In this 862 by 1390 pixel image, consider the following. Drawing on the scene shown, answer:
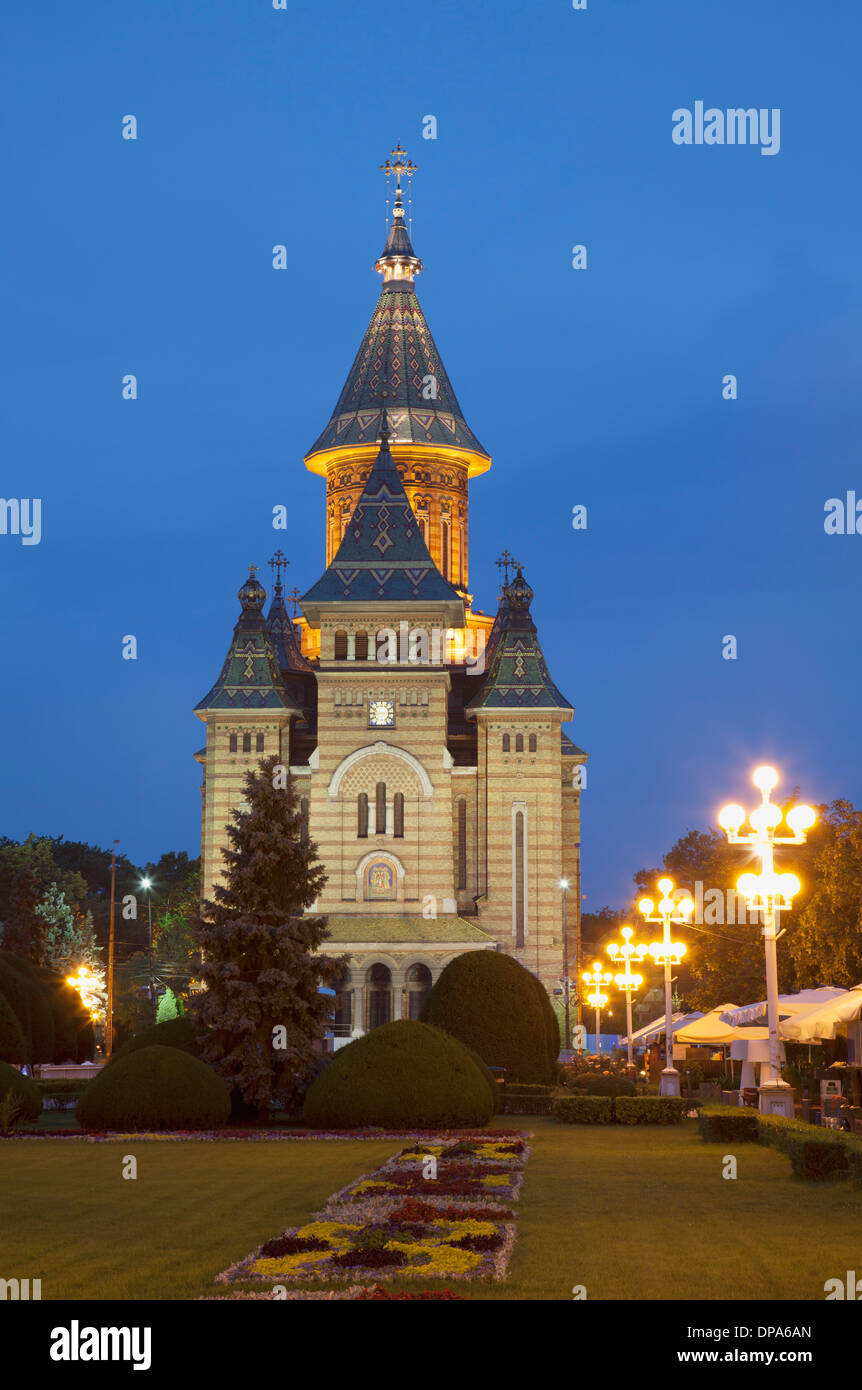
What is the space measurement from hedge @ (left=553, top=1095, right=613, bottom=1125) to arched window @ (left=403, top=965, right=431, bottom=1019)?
32909mm

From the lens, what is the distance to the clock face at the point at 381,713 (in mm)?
71250

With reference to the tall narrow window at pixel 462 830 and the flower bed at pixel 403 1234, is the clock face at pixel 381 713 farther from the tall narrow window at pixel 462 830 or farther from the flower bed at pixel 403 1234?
the flower bed at pixel 403 1234

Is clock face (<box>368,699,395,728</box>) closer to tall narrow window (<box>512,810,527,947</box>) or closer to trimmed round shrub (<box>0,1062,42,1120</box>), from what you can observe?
tall narrow window (<box>512,810,527,947</box>)

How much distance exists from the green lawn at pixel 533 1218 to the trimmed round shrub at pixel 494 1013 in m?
14.9

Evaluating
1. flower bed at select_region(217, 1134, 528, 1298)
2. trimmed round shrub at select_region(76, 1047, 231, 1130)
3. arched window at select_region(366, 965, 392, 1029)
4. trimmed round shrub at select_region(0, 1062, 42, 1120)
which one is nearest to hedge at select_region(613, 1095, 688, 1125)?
trimmed round shrub at select_region(76, 1047, 231, 1130)

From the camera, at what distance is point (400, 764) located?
7100 centimetres

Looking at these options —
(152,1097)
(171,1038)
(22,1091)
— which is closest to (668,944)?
(171,1038)

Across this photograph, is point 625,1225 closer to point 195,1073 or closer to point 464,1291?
point 464,1291

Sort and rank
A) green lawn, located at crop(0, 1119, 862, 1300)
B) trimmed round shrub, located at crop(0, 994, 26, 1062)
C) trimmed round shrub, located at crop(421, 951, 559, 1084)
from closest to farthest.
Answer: green lawn, located at crop(0, 1119, 862, 1300)
trimmed round shrub, located at crop(0, 994, 26, 1062)
trimmed round shrub, located at crop(421, 951, 559, 1084)

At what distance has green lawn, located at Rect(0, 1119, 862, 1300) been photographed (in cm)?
1349

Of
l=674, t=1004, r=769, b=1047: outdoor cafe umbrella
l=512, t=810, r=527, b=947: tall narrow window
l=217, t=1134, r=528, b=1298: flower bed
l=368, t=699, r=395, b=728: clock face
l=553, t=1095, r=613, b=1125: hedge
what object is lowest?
l=553, t=1095, r=613, b=1125: hedge

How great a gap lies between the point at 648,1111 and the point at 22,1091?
1206 cm

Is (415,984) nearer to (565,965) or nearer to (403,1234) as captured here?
(565,965)
